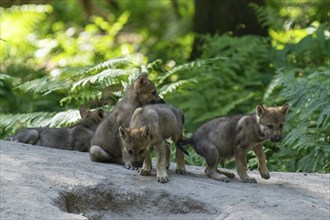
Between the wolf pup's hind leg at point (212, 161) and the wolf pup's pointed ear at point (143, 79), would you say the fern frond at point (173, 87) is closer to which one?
the wolf pup's pointed ear at point (143, 79)

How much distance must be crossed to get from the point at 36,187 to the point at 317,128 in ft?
15.5

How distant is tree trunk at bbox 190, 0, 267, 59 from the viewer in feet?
53.3

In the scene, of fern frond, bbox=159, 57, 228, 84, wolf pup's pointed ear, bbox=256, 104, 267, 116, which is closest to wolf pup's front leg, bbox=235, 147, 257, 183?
wolf pup's pointed ear, bbox=256, 104, 267, 116

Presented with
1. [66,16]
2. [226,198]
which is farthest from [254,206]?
[66,16]

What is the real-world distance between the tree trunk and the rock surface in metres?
8.15

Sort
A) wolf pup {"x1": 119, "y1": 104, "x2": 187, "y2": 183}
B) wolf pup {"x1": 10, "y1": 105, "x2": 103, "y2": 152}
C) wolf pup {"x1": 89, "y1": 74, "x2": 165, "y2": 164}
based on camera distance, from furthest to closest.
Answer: wolf pup {"x1": 10, "y1": 105, "x2": 103, "y2": 152} → wolf pup {"x1": 89, "y1": 74, "x2": 165, "y2": 164} → wolf pup {"x1": 119, "y1": 104, "x2": 187, "y2": 183}

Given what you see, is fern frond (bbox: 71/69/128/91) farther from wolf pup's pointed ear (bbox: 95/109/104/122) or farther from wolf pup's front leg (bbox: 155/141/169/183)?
wolf pup's front leg (bbox: 155/141/169/183)

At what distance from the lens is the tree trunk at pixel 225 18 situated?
1623 centimetres

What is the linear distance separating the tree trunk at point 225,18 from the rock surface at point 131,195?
815cm

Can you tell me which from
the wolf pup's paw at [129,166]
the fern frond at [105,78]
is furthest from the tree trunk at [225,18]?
the wolf pup's paw at [129,166]

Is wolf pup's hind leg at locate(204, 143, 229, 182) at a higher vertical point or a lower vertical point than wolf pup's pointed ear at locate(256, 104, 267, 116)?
lower

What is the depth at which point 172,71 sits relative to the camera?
12.0 metres

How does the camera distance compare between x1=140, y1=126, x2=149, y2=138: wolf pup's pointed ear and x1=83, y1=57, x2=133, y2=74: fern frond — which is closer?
x1=140, y1=126, x2=149, y2=138: wolf pup's pointed ear

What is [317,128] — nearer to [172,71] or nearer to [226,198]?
[172,71]
